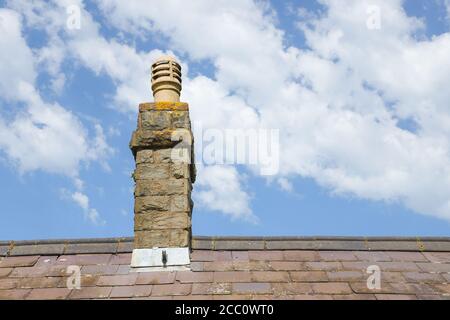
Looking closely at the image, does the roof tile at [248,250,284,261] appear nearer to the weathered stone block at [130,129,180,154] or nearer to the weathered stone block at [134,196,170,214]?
the weathered stone block at [134,196,170,214]

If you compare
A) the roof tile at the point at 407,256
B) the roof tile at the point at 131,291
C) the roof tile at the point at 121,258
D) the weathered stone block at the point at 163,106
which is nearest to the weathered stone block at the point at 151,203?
the roof tile at the point at 121,258

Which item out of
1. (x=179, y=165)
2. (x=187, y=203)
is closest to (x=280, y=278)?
(x=187, y=203)

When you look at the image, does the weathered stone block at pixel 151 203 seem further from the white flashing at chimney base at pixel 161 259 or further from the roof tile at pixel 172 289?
the roof tile at pixel 172 289

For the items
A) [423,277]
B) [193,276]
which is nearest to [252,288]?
[193,276]

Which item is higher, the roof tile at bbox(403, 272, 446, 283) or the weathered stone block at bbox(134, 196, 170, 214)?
the weathered stone block at bbox(134, 196, 170, 214)

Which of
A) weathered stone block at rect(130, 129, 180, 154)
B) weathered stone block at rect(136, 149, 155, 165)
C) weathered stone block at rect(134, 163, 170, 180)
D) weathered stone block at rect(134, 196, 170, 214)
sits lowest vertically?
weathered stone block at rect(134, 196, 170, 214)

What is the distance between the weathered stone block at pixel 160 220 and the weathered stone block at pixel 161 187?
21 centimetres

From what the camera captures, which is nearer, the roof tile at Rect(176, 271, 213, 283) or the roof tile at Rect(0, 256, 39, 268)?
the roof tile at Rect(176, 271, 213, 283)

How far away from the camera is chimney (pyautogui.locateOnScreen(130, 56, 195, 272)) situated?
5172 millimetres

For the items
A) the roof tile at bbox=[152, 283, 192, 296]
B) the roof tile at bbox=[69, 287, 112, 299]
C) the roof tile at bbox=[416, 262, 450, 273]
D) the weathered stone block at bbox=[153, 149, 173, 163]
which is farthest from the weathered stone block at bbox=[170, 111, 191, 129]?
the roof tile at bbox=[416, 262, 450, 273]

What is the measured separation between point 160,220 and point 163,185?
369 mm

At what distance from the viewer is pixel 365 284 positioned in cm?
494

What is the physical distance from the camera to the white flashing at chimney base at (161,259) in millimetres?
5133
